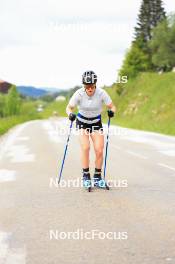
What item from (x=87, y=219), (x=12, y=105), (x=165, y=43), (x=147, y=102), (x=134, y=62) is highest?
(x=165, y=43)

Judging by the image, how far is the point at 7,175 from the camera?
11703 millimetres

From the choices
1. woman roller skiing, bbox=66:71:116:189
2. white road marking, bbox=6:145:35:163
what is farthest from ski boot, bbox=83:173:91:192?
white road marking, bbox=6:145:35:163

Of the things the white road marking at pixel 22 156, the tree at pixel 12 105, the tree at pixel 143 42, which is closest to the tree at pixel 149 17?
the tree at pixel 143 42

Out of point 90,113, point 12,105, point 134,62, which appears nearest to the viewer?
point 90,113

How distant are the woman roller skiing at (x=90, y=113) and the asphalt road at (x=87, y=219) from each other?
50cm

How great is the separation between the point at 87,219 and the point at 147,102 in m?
57.3

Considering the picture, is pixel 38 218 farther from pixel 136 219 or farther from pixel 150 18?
pixel 150 18

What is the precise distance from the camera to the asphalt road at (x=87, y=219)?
17.2 feet

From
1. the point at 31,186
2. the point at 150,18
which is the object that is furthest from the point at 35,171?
the point at 150,18

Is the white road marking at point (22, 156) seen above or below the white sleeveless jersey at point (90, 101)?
below

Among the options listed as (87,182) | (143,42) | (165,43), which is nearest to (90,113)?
(87,182)

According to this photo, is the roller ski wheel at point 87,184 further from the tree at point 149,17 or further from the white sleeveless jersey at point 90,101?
the tree at point 149,17

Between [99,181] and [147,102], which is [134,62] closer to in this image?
[147,102]

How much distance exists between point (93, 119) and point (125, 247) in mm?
4262
